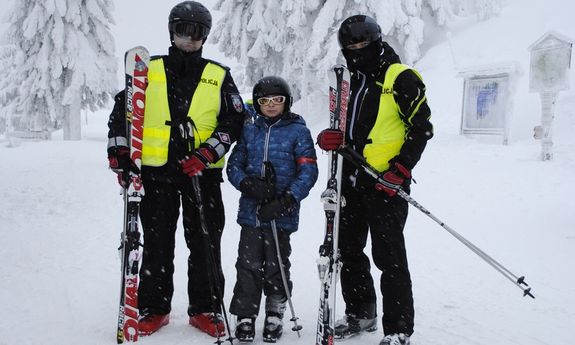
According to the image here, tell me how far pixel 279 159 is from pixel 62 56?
63.8 feet

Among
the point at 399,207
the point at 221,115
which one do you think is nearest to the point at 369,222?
the point at 399,207

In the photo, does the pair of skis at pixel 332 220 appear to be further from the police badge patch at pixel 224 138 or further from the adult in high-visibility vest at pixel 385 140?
the police badge patch at pixel 224 138

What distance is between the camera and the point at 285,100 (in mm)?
3852

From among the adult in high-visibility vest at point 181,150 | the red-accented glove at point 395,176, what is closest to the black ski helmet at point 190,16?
the adult in high-visibility vest at point 181,150

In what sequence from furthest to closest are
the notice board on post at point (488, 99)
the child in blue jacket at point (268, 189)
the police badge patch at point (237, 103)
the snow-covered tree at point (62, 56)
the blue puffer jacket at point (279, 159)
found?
the snow-covered tree at point (62, 56) < the notice board on post at point (488, 99) < the police badge patch at point (237, 103) < the blue puffer jacket at point (279, 159) < the child in blue jacket at point (268, 189)

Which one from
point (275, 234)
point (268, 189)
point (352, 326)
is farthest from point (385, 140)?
point (352, 326)

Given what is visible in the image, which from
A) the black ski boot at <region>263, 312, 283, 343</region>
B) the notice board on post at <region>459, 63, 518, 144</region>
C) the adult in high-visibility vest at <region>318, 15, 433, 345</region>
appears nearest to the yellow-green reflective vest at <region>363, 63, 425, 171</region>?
the adult in high-visibility vest at <region>318, 15, 433, 345</region>

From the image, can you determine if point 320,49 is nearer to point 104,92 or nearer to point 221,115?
point 104,92

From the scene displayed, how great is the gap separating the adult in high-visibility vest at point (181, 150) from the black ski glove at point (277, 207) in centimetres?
50

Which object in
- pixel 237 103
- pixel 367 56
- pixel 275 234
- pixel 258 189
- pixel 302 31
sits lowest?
pixel 275 234

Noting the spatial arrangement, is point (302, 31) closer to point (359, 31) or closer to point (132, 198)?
point (359, 31)

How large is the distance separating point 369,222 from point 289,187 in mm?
670

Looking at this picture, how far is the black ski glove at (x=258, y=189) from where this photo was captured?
3512mm

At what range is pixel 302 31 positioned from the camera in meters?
17.2
